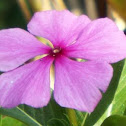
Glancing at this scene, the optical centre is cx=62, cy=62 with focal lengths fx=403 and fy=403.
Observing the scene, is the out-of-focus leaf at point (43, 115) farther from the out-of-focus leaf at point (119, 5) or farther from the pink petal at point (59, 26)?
the out-of-focus leaf at point (119, 5)

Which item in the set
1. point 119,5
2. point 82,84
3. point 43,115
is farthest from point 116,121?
point 119,5

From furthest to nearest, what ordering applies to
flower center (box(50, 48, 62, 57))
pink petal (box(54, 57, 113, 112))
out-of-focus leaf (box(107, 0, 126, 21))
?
out-of-focus leaf (box(107, 0, 126, 21)) < flower center (box(50, 48, 62, 57)) < pink petal (box(54, 57, 113, 112))

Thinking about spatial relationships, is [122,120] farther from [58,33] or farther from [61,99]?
[58,33]

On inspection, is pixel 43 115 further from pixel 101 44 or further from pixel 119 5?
pixel 119 5

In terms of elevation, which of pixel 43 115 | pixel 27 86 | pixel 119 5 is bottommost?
pixel 119 5

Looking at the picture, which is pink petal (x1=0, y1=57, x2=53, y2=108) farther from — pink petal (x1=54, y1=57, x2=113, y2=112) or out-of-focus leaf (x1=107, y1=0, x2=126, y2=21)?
out-of-focus leaf (x1=107, y1=0, x2=126, y2=21)

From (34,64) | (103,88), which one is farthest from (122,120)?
(34,64)

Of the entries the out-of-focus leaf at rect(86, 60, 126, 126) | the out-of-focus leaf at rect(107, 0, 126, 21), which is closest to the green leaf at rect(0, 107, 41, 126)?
the out-of-focus leaf at rect(86, 60, 126, 126)
